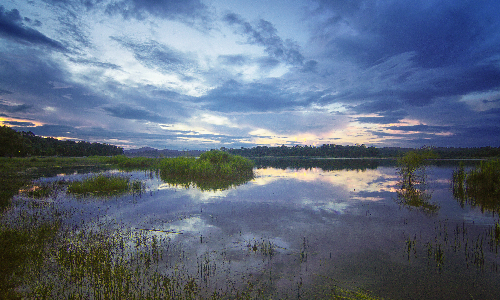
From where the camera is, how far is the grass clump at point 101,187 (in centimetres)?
1630

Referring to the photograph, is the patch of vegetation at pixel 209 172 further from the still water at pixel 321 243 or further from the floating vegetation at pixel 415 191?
the floating vegetation at pixel 415 191

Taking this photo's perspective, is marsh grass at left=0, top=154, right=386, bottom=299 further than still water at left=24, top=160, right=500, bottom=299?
No

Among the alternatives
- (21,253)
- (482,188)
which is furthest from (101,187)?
(482,188)

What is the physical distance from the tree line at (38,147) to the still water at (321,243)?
38.1m

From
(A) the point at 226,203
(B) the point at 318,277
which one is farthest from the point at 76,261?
(A) the point at 226,203

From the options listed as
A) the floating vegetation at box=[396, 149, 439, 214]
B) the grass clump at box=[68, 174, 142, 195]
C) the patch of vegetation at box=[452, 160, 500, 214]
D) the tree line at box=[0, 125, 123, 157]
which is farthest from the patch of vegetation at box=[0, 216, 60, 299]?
the tree line at box=[0, 125, 123, 157]

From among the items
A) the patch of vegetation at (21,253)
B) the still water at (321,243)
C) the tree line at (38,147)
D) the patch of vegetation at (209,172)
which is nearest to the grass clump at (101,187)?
the still water at (321,243)

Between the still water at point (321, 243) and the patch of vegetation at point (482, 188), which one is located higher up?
the patch of vegetation at point (482, 188)

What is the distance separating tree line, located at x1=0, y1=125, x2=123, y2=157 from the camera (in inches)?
1491

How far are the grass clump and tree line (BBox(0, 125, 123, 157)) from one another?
113 ft

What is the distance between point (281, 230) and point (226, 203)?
5348 mm

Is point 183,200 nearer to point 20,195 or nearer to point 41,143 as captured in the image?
point 20,195

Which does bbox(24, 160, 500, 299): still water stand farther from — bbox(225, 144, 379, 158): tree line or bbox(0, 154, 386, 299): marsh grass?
bbox(225, 144, 379, 158): tree line

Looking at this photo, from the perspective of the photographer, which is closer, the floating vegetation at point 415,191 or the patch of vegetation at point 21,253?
the patch of vegetation at point 21,253
